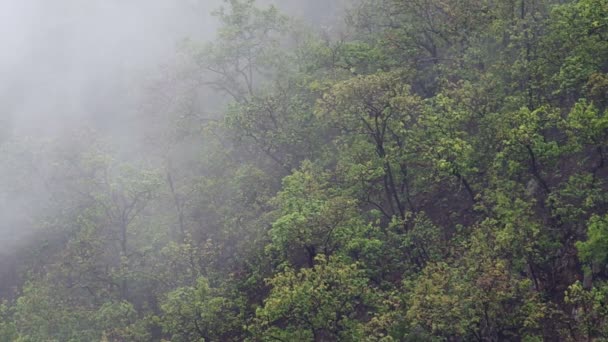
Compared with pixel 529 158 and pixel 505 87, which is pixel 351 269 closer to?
pixel 529 158

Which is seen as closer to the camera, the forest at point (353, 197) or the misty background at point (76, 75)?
the forest at point (353, 197)

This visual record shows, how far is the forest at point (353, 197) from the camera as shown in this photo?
31133mm

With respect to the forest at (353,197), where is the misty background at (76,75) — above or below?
above

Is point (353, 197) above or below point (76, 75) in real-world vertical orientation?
below

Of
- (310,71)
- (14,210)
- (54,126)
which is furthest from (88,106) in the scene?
(310,71)

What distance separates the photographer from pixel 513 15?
4294 cm

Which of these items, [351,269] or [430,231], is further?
[430,231]

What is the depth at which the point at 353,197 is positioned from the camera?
40594 millimetres

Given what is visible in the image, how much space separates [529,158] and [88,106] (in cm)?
6366

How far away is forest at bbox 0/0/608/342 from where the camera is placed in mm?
31133

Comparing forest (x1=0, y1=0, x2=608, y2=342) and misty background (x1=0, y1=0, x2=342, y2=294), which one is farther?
misty background (x1=0, y1=0, x2=342, y2=294)

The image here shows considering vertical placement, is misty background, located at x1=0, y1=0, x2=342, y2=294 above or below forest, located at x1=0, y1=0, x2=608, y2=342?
above

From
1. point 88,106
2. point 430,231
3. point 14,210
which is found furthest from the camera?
point 88,106

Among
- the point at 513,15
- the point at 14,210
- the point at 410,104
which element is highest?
the point at 14,210
